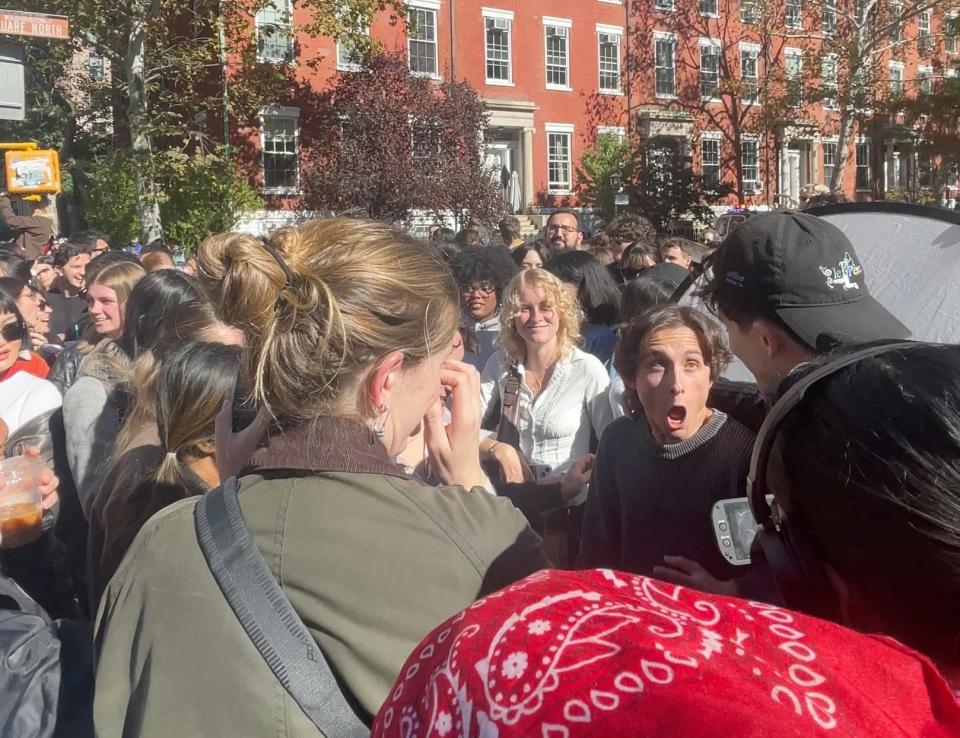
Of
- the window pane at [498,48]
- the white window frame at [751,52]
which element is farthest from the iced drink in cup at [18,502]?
the white window frame at [751,52]

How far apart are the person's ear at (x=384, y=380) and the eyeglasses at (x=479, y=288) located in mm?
4225

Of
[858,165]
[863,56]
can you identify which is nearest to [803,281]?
[863,56]

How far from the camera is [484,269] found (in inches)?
236

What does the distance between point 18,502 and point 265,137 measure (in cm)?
2455

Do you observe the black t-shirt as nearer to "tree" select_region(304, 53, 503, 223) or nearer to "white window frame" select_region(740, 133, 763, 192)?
"tree" select_region(304, 53, 503, 223)

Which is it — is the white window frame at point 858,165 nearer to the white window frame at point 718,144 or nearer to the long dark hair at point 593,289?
the white window frame at point 718,144

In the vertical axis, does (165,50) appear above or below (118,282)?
above

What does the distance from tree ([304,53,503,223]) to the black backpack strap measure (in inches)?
929

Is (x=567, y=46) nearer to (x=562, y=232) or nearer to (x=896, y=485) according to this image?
(x=562, y=232)

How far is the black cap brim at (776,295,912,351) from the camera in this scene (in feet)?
6.36

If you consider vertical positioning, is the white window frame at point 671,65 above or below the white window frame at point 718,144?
above

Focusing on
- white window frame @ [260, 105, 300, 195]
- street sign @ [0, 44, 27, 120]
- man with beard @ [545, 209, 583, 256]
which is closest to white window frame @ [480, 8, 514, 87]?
white window frame @ [260, 105, 300, 195]

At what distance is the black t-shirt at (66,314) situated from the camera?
24.4ft

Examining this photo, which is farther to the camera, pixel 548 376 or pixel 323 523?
pixel 548 376
